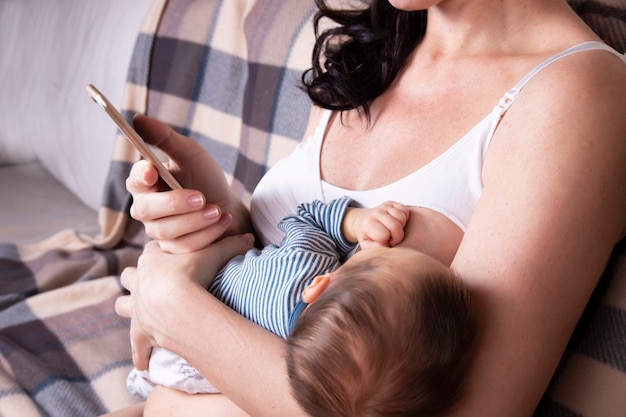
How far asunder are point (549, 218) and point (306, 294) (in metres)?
0.31

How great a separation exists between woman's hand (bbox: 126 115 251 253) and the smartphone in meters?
0.01

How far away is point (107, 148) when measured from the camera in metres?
2.14

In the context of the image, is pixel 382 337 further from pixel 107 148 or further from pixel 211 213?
pixel 107 148

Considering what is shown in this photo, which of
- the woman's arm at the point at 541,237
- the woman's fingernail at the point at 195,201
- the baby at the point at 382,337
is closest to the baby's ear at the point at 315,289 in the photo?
the baby at the point at 382,337

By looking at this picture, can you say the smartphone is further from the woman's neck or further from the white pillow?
the white pillow

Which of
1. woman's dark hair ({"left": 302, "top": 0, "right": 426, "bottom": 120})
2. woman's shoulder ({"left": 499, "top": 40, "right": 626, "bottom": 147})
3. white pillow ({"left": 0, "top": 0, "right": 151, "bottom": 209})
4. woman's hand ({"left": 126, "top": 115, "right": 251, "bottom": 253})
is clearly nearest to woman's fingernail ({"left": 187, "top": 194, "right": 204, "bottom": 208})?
woman's hand ({"left": 126, "top": 115, "right": 251, "bottom": 253})

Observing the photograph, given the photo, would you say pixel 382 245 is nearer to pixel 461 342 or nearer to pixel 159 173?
pixel 461 342

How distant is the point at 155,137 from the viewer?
117 cm

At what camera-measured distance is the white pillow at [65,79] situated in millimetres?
2154

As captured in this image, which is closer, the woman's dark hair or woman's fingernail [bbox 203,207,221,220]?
woman's fingernail [bbox 203,207,221,220]

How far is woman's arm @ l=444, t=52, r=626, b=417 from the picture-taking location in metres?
0.86

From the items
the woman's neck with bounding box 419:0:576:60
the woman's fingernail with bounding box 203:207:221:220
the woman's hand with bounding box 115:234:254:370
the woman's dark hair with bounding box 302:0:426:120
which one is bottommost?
the woman's hand with bounding box 115:234:254:370

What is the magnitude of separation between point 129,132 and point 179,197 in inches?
6.3

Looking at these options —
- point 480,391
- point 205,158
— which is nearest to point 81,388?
point 205,158
